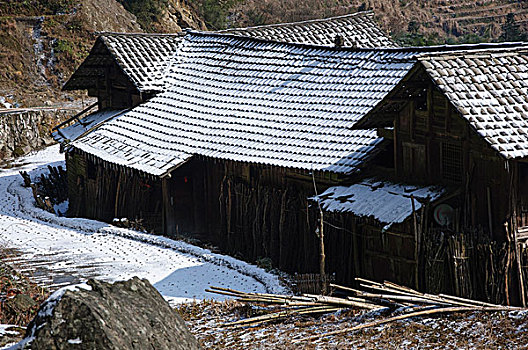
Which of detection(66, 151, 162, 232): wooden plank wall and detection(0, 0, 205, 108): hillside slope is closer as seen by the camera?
detection(66, 151, 162, 232): wooden plank wall

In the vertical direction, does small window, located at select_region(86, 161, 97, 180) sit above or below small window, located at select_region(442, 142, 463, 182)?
below

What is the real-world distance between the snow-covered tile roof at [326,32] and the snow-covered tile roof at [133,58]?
3.35 metres

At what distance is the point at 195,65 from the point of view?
80.5ft

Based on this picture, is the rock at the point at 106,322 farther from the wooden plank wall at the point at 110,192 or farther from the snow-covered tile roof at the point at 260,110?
the wooden plank wall at the point at 110,192

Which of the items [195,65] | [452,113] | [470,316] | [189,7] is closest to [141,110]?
[195,65]

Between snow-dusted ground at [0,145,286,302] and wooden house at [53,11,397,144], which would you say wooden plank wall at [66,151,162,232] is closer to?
snow-dusted ground at [0,145,286,302]

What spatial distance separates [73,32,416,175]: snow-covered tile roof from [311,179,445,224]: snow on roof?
605 mm

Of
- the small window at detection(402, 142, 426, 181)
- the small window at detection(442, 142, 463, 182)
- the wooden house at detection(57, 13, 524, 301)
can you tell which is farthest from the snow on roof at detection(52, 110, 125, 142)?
the small window at detection(442, 142, 463, 182)

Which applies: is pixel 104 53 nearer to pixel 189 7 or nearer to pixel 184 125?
pixel 184 125

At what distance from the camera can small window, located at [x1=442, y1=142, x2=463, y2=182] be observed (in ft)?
49.2

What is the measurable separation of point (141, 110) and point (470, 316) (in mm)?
14096

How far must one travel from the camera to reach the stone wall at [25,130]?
3133cm

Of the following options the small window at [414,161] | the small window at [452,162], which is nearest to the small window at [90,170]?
the small window at [414,161]

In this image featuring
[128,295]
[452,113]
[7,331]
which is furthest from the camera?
[452,113]
